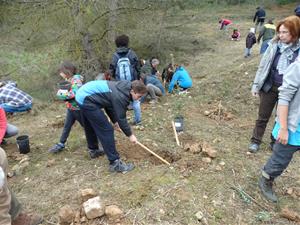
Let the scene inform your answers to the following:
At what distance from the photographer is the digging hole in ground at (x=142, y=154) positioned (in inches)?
156

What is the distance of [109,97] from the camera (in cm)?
336

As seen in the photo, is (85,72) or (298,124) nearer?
(298,124)

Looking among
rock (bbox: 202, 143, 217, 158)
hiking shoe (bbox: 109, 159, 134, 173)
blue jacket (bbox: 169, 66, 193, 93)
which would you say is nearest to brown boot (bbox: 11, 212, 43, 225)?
hiking shoe (bbox: 109, 159, 134, 173)

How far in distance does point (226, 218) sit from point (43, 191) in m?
2.07

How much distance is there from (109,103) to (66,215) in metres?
1.26

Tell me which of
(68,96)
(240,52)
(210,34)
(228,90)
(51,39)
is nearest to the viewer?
(68,96)

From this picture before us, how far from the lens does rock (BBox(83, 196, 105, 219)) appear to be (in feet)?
9.40

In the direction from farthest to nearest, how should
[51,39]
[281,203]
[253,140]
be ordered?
[51,39] < [253,140] < [281,203]

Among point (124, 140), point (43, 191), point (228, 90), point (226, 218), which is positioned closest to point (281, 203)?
point (226, 218)

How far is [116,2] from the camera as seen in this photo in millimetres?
8289

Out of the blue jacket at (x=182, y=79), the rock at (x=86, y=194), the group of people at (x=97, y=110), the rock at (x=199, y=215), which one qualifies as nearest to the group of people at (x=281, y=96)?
the rock at (x=199, y=215)

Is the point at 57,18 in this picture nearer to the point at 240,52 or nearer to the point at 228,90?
the point at 228,90

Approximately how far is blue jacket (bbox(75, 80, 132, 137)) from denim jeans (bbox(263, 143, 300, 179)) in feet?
5.07

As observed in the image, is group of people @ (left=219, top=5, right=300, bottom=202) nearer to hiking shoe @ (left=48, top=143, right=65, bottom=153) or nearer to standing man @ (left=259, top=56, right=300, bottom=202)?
standing man @ (left=259, top=56, right=300, bottom=202)
